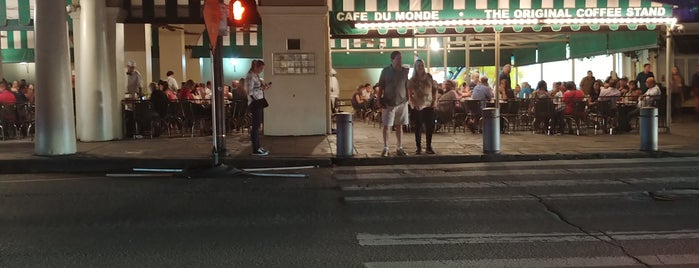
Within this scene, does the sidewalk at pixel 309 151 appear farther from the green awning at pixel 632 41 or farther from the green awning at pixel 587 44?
the green awning at pixel 587 44

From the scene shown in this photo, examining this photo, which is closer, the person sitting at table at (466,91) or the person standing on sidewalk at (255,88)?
the person standing on sidewalk at (255,88)

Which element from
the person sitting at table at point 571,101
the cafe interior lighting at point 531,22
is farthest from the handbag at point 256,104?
the person sitting at table at point 571,101

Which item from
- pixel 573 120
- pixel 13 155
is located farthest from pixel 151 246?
pixel 573 120

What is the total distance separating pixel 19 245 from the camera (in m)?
5.92

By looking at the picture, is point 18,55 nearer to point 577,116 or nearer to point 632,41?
point 577,116

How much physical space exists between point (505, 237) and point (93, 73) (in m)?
11.3

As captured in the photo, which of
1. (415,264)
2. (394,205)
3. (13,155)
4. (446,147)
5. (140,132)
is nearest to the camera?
(415,264)

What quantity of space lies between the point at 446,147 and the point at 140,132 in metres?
7.54

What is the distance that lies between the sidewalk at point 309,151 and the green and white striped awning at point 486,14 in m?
2.62

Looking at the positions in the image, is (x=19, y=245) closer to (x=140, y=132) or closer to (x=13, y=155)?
(x=13, y=155)

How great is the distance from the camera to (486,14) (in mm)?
15836

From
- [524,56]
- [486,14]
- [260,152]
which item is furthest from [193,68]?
[260,152]

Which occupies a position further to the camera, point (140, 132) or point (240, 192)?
point (140, 132)

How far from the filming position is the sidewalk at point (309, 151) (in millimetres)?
11523
